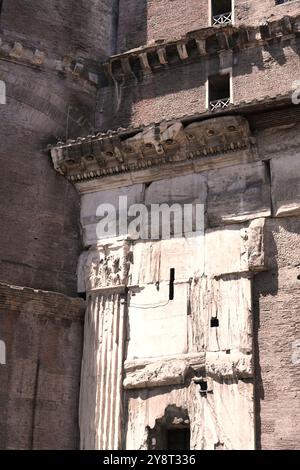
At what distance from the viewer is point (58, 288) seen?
13883 mm

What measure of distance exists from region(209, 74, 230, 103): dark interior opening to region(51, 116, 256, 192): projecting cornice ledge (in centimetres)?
132

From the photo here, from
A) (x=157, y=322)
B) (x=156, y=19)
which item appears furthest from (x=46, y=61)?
(x=157, y=322)

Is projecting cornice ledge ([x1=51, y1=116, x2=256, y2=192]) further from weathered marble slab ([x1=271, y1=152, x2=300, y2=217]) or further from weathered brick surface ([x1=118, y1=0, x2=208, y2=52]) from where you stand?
weathered brick surface ([x1=118, y1=0, x2=208, y2=52])

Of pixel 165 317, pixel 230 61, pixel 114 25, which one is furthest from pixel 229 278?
pixel 114 25

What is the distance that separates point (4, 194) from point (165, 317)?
3091mm

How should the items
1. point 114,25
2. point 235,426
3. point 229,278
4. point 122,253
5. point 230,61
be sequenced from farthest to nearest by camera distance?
1. point 114,25
2. point 230,61
3. point 122,253
4. point 229,278
5. point 235,426

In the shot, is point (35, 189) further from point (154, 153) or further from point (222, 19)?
point (222, 19)

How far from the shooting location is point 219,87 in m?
15.0

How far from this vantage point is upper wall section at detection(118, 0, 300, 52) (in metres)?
15.0

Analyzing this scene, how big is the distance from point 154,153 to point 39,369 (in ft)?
11.9

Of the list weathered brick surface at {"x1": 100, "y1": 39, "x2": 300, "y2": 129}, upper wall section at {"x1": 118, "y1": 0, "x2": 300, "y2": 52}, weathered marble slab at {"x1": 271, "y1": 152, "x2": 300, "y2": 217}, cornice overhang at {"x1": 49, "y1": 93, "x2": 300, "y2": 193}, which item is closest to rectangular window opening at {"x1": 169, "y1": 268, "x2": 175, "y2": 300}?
cornice overhang at {"x1": 49, "y1": 93, "x2": 300, "y2": 193}

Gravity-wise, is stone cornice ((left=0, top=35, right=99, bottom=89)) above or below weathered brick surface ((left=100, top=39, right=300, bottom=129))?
above

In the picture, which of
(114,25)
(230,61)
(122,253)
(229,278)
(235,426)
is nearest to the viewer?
(235,426)

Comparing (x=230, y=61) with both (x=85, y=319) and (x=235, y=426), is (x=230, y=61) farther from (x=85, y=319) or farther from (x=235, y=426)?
(x=235, y=426)
